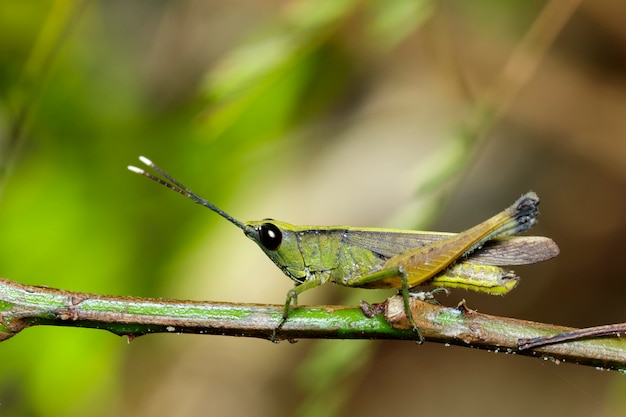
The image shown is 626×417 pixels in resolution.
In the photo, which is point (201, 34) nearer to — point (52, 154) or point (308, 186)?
point (308, 186)

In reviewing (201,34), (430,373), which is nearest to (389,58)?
(201,34)

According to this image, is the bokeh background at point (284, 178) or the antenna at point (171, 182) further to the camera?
the bokeh background at point (284, 178)

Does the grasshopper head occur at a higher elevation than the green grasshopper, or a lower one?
lower

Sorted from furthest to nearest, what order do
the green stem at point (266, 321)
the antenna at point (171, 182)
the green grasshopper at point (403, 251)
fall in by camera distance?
the green grasshopper at point (403, 251), the antenna at point (171, 182), the green stem at point (266, 321)

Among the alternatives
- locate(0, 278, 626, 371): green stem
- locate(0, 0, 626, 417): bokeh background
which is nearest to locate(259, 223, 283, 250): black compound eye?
locate(0, 0, 626, 417): bokeh background

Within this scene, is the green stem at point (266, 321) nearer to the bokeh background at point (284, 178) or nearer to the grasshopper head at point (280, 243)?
the grasshopper head at point (280, 243)

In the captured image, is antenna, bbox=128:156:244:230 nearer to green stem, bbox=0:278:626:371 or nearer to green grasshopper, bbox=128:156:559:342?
green grasshopper, bbox=128:156:559:342

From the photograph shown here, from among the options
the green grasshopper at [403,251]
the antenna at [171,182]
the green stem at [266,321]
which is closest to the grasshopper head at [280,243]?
the green grasshopper at [403,251]
